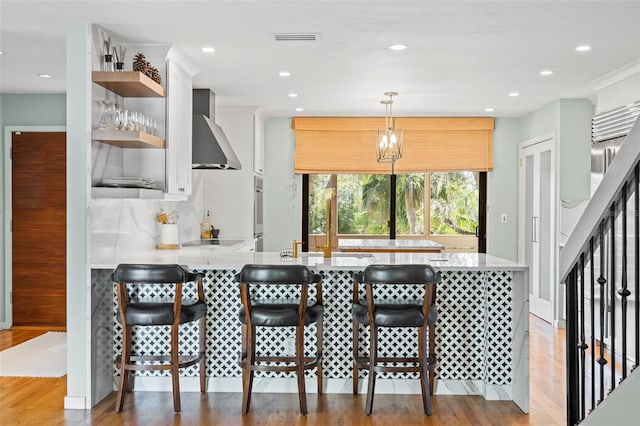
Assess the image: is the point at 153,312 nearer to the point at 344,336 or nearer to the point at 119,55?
the point at 344,336

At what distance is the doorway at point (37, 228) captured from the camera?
21.1 ft

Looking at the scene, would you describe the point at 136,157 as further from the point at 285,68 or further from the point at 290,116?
the point at 290,116

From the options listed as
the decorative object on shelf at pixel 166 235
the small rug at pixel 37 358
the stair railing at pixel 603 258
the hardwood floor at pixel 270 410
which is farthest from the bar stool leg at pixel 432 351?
the small rug at pixel 37 358

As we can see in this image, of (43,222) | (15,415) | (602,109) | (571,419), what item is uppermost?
(602,109)

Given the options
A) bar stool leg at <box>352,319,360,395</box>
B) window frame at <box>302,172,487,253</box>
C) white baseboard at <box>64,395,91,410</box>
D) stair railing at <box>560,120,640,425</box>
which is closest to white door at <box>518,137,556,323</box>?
window frame at <box>302,172,487,253</box>

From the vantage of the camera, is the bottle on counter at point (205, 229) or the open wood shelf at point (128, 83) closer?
the open wood shelf at point (128, 83)

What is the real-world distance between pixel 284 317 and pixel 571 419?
172 centimetres

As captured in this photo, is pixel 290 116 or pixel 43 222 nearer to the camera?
pixel 43 222

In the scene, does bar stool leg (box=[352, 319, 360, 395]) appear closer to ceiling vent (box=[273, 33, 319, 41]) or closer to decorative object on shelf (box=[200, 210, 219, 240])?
Result: ceiling vent (box=[273, 33, 319, 41])

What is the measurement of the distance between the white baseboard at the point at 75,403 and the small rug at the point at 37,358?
0.78m

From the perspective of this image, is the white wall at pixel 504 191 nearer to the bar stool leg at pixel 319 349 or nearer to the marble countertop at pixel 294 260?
the marble countertop at pixel 294 260

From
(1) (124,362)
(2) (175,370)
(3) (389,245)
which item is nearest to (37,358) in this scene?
(1) (124,362)

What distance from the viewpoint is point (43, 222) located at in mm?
6457

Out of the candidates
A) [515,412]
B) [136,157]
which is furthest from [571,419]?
[136,157]
